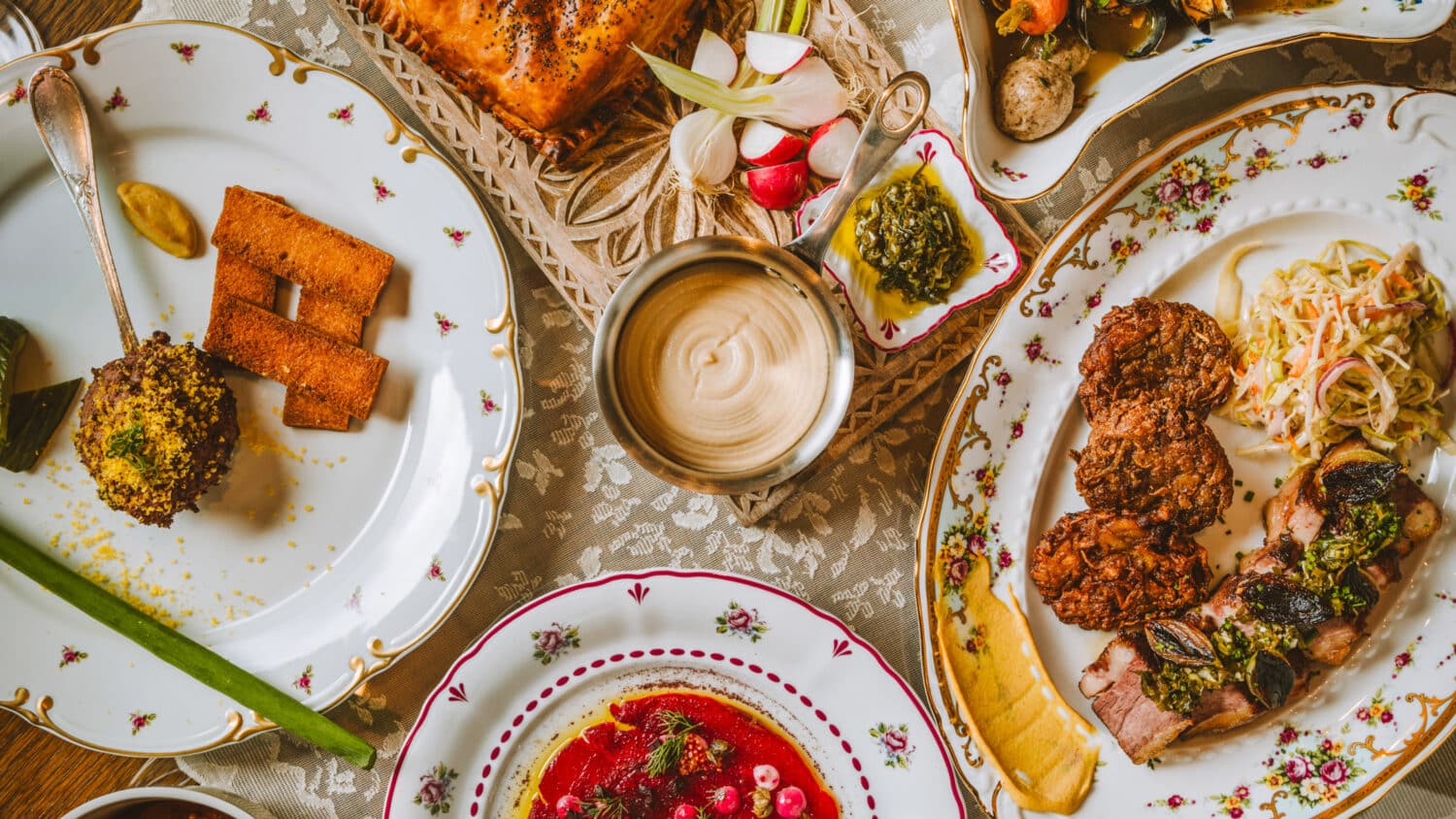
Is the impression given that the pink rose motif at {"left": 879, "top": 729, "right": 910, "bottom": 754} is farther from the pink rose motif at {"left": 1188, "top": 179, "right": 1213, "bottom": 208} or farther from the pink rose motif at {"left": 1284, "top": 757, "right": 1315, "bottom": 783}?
the pink rose motif at {"left": 1188, "top": 179, "right": 1213, "bottom": 208}

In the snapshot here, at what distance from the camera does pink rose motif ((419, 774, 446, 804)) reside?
8.05 ft

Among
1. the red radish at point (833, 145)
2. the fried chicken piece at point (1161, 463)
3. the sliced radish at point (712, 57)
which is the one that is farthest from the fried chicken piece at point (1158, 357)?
the sliced radish at point (712, 57)

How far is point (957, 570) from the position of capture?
7.98 feet

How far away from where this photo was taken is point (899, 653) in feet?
8.34

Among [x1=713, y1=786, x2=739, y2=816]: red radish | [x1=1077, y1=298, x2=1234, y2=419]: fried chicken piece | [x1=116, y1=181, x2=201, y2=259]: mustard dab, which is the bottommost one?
[x1=713, y1=786, x2=739, y2=816]: red radish

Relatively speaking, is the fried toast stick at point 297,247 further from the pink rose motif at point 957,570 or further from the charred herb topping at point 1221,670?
the charred herb topping at point 1221,670

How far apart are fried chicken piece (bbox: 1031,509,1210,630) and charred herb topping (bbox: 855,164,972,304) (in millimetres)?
779

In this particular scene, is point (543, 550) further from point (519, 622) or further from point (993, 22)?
point (993, 22)

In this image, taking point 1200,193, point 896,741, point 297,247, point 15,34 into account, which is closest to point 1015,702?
point 896,741

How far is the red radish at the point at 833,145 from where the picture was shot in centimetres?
237

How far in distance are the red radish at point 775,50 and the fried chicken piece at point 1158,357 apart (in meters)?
1.13

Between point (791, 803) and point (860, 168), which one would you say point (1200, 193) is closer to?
point (860, 168)

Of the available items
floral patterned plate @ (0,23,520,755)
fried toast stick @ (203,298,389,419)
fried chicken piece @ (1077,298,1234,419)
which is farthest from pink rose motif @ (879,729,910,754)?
fried toast stick @ (203,298,389,419)

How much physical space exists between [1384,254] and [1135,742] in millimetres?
1554
